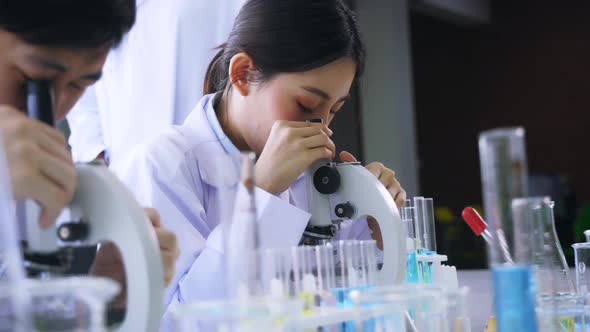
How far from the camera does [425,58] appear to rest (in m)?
A: 8.35

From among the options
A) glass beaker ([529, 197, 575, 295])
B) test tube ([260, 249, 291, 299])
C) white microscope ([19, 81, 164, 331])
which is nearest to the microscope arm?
glass beaker ([529, 197, 575, 295])

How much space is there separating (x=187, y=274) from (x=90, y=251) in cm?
39

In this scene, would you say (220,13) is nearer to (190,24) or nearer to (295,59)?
(190,24)

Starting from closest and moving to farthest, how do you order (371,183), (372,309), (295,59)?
(372,309)
(371,183)
(295,59)

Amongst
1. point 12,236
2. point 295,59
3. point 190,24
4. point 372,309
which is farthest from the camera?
point 190,24

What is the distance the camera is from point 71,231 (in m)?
0.86

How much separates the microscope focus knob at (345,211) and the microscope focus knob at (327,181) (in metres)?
0.03

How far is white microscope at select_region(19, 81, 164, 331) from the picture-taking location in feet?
2.76

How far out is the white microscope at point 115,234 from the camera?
84 centimetres

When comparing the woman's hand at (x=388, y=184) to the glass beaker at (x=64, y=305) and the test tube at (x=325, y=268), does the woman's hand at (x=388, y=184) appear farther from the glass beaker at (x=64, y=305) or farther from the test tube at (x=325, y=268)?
the glass beaker at (x=64, y=305)

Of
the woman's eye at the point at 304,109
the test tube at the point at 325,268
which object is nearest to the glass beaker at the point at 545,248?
the test tube at the point at 325,268

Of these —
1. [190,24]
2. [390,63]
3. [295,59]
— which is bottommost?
[295,59]

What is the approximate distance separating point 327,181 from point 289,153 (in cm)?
8

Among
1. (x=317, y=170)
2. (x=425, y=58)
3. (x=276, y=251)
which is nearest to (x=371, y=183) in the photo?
(x=317, y=170)
